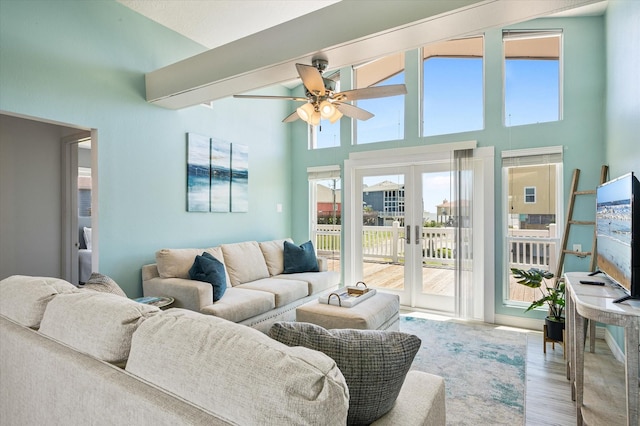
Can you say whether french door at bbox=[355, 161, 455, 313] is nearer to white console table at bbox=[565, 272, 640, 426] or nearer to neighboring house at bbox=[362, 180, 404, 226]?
neighboring house at bbox=[362, 180, 404, 226]

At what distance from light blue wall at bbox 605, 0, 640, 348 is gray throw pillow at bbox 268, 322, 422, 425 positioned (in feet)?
8.36

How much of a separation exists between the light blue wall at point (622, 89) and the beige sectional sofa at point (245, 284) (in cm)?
302

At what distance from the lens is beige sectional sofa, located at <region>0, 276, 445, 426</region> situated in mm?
746

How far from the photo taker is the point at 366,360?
101 cm

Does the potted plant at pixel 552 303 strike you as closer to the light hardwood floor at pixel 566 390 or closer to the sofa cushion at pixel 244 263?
the light hardwood floor at pixel 566 390

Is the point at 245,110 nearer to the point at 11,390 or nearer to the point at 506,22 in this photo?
the point at 506,22

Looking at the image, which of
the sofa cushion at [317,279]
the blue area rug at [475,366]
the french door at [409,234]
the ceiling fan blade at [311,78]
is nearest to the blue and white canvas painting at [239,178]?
the sofa cushion at [317,279]

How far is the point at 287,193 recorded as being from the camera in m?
5.65

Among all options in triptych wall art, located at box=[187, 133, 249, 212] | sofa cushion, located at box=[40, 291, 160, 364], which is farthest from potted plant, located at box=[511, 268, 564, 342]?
triptych wall art, located at box=[187, 133, 249, 212]

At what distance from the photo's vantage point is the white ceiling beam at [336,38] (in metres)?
2.04

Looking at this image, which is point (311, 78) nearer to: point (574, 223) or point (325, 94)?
point (325, 94)

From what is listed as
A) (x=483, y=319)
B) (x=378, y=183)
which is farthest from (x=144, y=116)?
(x=483, y=319)

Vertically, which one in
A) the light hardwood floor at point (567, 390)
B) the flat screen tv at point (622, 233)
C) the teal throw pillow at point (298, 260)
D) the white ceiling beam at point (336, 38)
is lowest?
the light hardwood floor at point (567, 390)

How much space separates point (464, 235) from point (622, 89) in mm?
1986
